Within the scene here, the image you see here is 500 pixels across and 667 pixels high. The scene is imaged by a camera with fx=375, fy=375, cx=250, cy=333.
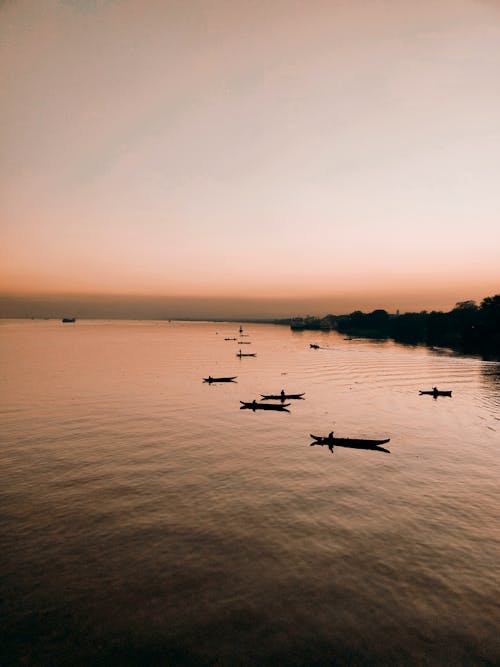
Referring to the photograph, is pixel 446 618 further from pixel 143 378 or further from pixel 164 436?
pixel 143 378

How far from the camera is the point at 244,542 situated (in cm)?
2636

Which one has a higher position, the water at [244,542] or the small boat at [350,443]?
the small boat at [350,443]

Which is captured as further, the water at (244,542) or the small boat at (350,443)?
the small boat at (350,443)

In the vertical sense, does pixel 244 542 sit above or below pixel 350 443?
below

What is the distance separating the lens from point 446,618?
65.1ft

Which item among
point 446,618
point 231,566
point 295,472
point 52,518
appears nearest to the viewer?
point 446,618

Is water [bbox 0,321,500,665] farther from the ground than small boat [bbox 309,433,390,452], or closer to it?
closer to it

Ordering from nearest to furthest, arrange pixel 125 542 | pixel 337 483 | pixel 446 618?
pixel 446 618 < pixel 125 542 < pixel 337 483

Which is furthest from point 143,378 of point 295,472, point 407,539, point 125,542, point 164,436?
point 407,539

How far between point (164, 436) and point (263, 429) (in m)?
14.5

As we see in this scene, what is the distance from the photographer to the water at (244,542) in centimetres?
1845

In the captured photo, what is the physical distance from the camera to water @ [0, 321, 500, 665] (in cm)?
1845

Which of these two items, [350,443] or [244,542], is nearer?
[244,542]

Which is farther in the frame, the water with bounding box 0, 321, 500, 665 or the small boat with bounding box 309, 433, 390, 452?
the small boat with bounding box 309, 433, 390, 452
